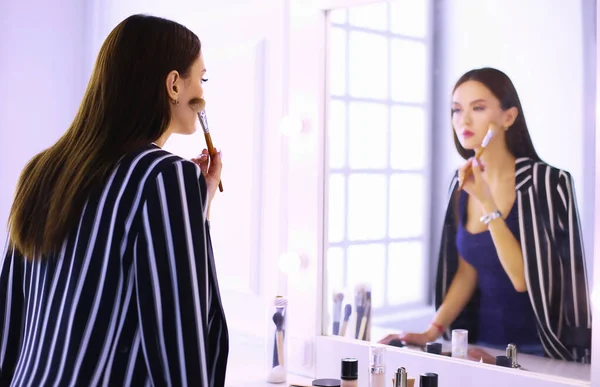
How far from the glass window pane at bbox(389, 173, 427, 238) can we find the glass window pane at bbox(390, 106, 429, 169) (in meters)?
0.03

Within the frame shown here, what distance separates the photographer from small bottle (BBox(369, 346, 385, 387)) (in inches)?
51.8

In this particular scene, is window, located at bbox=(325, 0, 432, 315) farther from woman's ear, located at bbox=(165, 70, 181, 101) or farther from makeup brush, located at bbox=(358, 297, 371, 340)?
woman's ear, located at bbox=(165, 70, 181, 101)

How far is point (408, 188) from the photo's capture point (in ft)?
4.71

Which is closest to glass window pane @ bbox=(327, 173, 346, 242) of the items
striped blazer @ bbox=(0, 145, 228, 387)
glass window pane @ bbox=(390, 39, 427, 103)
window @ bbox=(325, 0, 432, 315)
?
window @ bbox=(325, 0, 432, 315)

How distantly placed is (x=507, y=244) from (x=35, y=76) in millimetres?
1549

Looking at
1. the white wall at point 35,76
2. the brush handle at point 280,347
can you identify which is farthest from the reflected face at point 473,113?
the white wall at point 35,76

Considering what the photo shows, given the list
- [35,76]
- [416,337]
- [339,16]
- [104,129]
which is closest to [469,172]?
[416,337]

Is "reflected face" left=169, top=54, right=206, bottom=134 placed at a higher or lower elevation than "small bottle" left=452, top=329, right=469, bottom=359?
higher

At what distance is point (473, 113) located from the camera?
4.37 feet

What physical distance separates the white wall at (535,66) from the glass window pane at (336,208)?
0.77 ft

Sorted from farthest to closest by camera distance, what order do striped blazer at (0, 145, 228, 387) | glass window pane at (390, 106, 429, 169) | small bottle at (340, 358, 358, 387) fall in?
glass window pane at (390, 106, 429, 169), small bottle at (340, 358, 358, 387), striped blazer at (0, 145, 228, 387)

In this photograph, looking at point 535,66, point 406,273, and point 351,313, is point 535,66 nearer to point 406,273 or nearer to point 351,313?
point 406,273

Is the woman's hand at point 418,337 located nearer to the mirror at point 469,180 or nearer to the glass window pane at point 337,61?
the mirror at point 469,180

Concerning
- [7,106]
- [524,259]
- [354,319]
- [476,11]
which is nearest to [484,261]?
[524,259]
